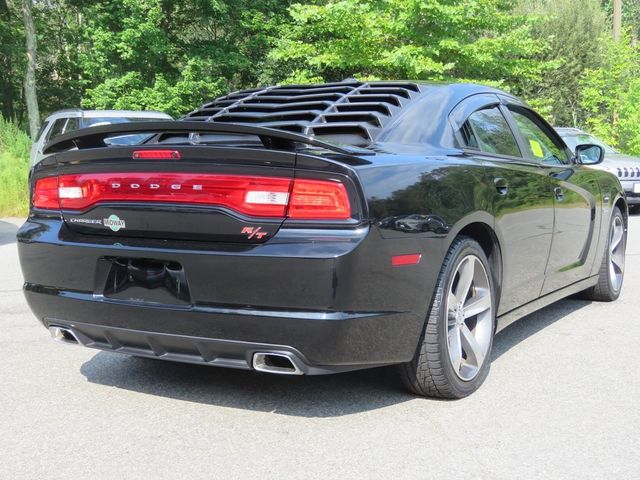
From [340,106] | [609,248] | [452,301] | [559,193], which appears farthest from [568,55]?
[452,301]

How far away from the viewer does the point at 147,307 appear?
3141 mm

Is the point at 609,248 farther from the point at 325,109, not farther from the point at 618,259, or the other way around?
the point at 325,109

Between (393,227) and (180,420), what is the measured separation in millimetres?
1253

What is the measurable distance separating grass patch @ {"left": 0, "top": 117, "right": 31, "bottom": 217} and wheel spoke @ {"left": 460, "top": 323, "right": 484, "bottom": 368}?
12.5 m

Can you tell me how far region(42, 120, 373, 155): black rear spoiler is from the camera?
117 inches


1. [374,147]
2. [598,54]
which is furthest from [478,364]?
[598,54]

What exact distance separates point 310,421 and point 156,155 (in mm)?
1329

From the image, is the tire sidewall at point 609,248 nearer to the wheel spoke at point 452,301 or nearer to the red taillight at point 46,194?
the wheel spoke at point 452,301

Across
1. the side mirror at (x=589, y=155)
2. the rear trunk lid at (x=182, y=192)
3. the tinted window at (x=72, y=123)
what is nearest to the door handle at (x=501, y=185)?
the rear trunk lid at (x=182, y=192)

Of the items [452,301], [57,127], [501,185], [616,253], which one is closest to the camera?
[452,301]

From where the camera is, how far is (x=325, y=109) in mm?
3965

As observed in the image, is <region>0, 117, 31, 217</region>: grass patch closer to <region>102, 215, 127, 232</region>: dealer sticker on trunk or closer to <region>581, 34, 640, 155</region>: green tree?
<region>102, 215, 127, 232</region>: dealer sticker on trunk

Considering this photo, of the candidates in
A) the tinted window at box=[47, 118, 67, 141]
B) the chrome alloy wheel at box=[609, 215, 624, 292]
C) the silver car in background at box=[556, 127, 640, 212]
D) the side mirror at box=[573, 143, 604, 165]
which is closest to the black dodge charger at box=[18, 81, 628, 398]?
the side mirror at box=[573, 143, 604, 165]

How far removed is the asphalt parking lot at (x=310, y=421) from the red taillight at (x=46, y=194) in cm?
93
